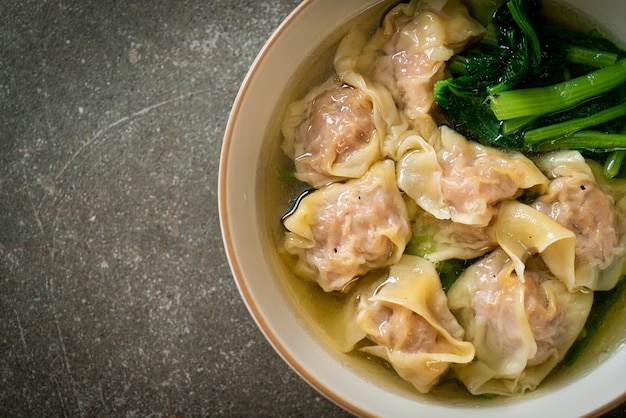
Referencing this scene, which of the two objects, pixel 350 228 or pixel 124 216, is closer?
pixel 350 228

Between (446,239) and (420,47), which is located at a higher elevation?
(420,47)

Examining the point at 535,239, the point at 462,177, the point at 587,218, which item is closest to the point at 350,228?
the point at 462,177

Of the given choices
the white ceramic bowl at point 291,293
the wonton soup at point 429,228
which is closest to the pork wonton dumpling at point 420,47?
the wonton soup at point 429,228

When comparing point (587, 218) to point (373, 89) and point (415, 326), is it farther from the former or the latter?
point (373, 89)

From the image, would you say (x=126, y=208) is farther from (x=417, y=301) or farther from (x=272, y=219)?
(x=417, y=301)

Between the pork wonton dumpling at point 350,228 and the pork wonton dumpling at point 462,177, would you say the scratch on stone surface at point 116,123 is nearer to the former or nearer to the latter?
the pork wonton dumpling at point 350,228
